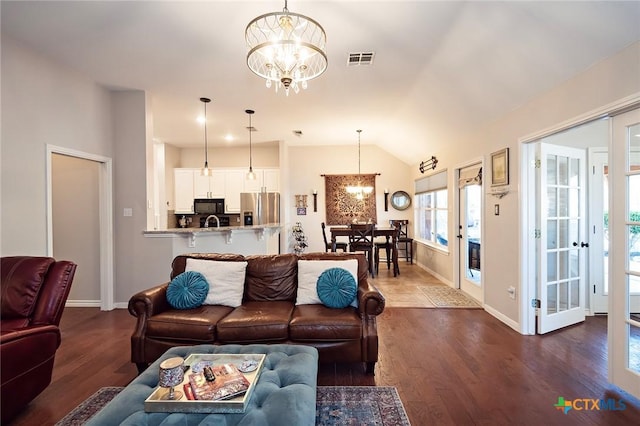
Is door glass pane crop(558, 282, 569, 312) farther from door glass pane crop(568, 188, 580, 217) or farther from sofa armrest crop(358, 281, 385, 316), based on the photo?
sofa armrest crop(358, 281, 385, 316)

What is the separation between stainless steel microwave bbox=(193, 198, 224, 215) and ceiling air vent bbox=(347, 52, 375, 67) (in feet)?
15.0

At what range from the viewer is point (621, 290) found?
78.6 inches

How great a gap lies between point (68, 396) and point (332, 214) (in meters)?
5.67

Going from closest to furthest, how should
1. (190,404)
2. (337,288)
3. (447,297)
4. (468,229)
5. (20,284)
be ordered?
(190,404) → (20,284) → (337,288) → (447,297) → (468,229)

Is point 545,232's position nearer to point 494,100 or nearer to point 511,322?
point 511,322

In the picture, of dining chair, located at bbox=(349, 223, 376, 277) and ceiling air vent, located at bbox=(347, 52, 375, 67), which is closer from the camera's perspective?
ceiling air vent, located at bbox=(347, 52, 375, 67)

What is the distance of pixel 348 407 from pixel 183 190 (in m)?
6.11

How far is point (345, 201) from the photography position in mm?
7156

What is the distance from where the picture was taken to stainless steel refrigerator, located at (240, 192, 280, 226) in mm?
6344

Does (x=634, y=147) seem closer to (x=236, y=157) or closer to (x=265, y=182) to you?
(x=265, y=182)

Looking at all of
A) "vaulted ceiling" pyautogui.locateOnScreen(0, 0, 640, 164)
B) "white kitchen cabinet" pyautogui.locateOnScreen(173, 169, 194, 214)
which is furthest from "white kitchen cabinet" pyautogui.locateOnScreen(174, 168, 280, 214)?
"vaulted ceiling" pyautogui.locateOnScreen(0, 0, 640, 164)

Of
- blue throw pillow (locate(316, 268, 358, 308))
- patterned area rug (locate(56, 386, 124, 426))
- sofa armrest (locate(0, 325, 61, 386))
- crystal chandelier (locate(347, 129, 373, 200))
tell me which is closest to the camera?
sofa armrest (locate(0, 325, 61, 386))

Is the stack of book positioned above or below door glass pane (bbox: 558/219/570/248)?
below

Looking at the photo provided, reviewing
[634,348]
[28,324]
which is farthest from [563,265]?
[28,324]
